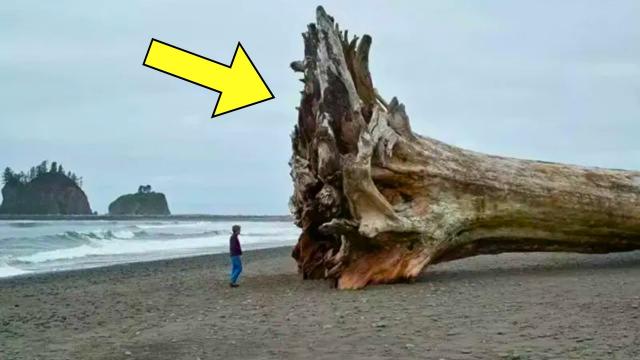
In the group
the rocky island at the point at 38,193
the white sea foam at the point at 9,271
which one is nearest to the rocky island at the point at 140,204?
the rocky island at the point at 38,193

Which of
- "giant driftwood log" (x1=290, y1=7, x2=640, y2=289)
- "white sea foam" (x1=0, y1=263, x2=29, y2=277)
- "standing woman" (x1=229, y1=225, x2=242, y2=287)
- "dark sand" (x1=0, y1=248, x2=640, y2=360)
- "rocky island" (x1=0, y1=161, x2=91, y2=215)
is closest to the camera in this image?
"dark sand" (x1=0, y1=248, x2=640, y2=360)

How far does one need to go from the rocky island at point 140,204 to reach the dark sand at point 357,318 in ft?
453

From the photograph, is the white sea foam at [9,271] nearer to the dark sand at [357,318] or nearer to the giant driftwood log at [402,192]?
the dark sand at [357,318]

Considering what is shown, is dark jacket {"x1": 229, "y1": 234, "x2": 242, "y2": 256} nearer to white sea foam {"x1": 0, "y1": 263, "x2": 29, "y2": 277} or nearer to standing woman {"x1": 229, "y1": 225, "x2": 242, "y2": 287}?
standing woman {"x1": 229, "y1": 225, "x2": 242, "y2": 287}

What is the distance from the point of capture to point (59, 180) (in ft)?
417

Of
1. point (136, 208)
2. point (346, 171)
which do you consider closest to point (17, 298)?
point (346, 171)

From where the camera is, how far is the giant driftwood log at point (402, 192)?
12516mm

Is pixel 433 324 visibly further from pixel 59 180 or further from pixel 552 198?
pixel 59 180

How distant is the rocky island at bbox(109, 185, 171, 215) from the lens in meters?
151

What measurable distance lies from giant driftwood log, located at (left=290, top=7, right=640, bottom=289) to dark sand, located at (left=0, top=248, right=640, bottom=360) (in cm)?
52

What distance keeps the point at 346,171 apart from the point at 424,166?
1658 mm

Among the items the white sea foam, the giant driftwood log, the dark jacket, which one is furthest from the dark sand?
the white sea foam

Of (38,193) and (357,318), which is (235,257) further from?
(38,193)

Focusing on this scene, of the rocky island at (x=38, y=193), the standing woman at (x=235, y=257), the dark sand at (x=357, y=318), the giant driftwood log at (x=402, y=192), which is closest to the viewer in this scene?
the dark sand at (x=357, y=318)
